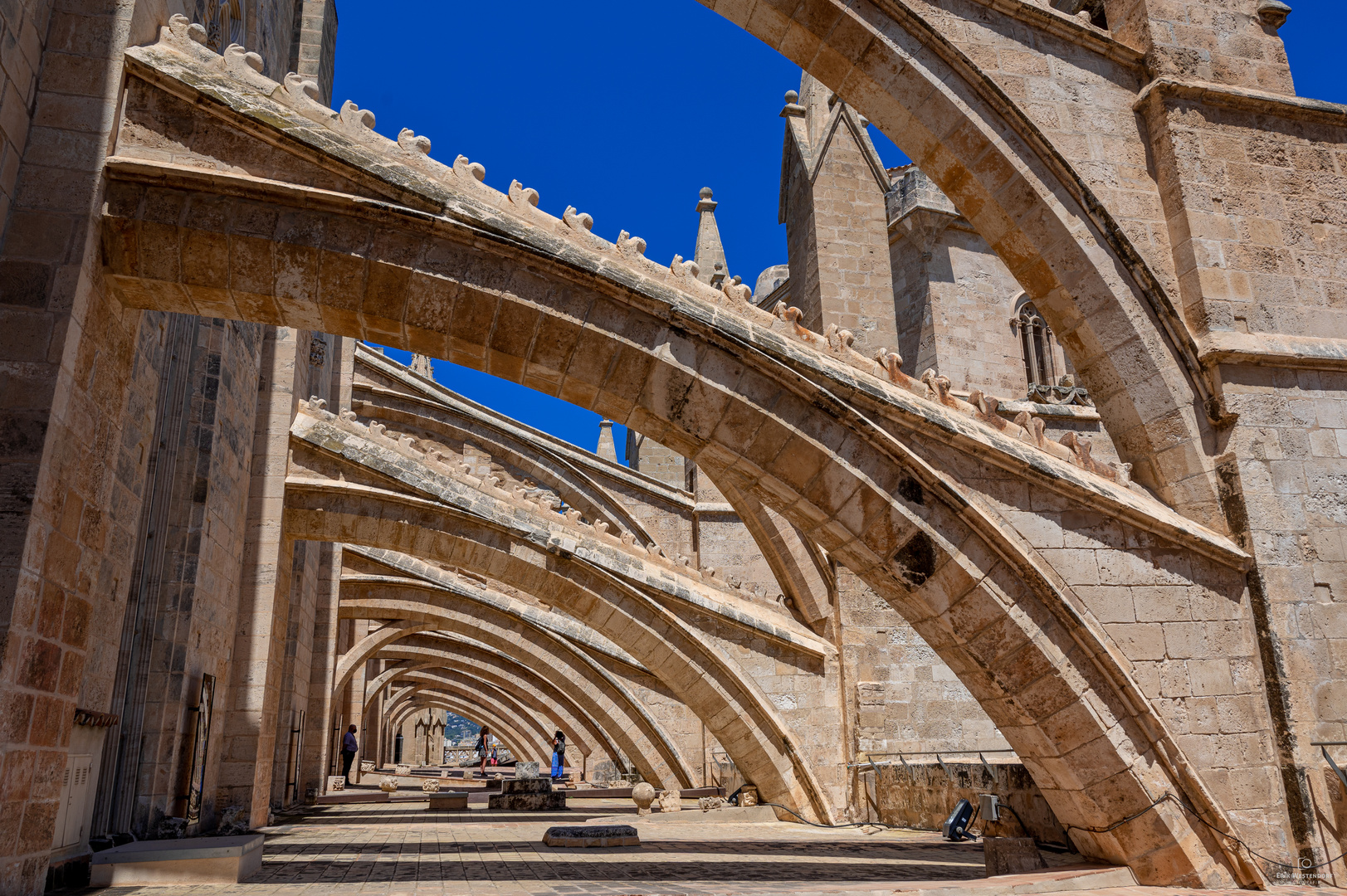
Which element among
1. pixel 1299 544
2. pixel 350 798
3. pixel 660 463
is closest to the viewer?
pixel 1299 544

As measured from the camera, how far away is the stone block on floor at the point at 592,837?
289 inches

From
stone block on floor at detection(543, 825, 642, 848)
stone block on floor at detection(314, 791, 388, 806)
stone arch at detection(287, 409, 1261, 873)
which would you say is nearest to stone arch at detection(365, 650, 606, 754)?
stone block on floor at detection(314, 791, 388, 806)

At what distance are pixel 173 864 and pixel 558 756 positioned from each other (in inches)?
628

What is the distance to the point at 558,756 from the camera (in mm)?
20516

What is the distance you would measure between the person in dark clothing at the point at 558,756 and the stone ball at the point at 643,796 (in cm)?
883

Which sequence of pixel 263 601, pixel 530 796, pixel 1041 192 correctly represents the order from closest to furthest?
pixel 1041 192, pixel 263 601, pixel 530 796

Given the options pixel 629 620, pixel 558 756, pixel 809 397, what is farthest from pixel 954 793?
pixel 558 756

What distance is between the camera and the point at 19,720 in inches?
161

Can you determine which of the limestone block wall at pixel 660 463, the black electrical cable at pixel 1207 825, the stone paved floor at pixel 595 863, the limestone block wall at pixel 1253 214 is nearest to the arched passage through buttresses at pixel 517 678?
the limestone block wall at pixel 660 463

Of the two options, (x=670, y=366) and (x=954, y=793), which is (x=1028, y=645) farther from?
(x=954, y=793)

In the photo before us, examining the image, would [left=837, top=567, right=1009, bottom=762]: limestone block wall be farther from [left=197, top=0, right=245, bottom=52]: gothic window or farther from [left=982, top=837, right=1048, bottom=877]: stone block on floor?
[left=197, top=0, right=245, bottom=52]: gothic window

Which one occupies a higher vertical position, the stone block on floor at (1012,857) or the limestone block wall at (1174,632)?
the limestone block wall at (1174,632)

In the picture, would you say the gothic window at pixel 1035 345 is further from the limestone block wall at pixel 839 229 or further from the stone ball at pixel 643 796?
the stone ball at pixel 643 796

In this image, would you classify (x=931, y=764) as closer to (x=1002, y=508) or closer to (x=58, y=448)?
(x=1002, y=508)
